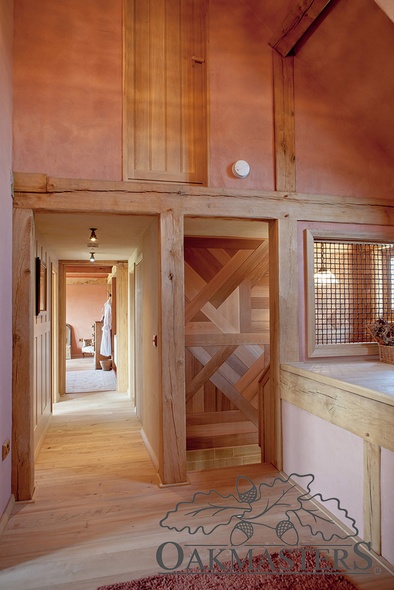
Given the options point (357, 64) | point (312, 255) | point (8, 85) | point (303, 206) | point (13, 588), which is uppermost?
point (357, 64)

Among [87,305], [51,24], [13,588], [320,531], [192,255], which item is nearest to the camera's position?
[13,588]

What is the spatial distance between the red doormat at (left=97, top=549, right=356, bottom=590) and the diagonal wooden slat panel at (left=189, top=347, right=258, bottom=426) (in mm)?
2823

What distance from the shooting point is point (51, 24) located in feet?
9.21

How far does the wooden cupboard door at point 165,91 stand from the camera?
2947mm

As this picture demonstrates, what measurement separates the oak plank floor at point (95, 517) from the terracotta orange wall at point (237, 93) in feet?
7.47

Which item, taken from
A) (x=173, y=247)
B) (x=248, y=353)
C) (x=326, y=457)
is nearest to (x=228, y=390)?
(x=248, y=353)

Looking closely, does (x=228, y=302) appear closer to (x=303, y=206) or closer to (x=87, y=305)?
(x=303, y=206)

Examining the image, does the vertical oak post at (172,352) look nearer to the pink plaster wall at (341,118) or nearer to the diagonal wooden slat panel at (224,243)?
the pink plaster wall at (341,118)

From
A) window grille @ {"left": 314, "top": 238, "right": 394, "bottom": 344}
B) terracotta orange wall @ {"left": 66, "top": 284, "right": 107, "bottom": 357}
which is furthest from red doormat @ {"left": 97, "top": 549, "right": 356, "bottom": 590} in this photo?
terracotta orange wall @ {"left": 66, "top": 284, "right": 107, "bottom": 357}

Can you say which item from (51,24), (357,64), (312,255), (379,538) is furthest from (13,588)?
(357,64)

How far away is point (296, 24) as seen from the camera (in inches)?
113

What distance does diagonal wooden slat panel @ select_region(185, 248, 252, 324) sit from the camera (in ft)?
15.6

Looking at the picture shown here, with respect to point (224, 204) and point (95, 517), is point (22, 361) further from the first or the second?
point (224, 204)

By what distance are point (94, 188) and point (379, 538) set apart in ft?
9.00
